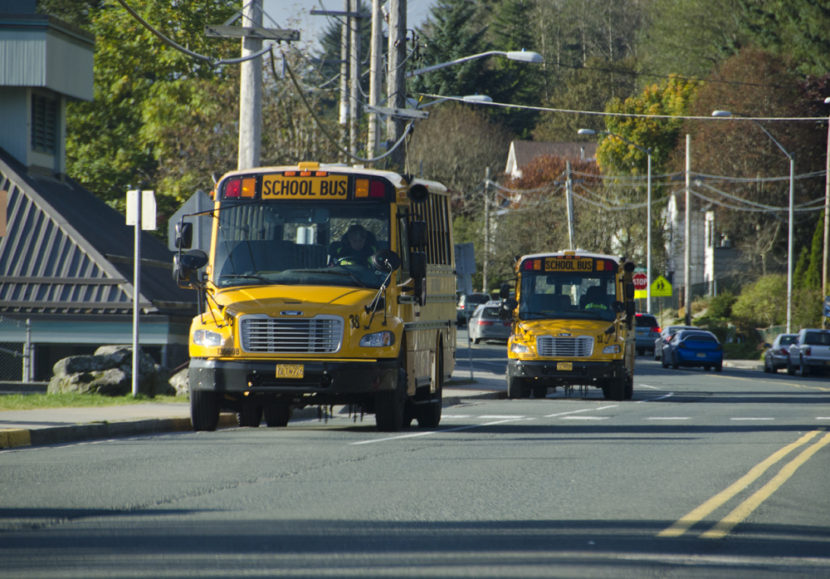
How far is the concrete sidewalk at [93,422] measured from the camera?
48.9ft

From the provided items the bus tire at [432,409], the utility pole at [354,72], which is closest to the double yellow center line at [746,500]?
the bus tire at [432,409]

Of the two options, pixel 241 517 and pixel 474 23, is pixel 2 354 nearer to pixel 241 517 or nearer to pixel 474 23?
pixel 241 517

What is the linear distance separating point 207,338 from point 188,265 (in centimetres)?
86

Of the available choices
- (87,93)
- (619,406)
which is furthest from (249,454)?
(87,93)

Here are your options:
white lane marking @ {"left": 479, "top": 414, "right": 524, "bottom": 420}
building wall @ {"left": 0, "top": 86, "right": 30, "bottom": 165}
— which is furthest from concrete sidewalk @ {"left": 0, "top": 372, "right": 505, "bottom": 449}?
building wall @ {"left": 0, "top": 86, "right": 30, "bottom": 165}

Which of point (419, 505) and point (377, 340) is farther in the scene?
point (377, 340)

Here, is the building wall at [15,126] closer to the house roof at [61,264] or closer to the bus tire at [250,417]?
the house roof at [61,264]

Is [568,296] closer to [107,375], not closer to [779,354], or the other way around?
[107,375]

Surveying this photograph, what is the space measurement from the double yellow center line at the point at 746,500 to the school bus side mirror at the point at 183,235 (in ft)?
22.4

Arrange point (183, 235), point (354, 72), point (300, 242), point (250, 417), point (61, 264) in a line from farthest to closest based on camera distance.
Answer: point (354, 72), point (61, 264), point (250, 417), point (300, 242), point (183, 235)

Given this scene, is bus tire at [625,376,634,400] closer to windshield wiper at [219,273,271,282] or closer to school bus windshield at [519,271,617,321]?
school bus windshield at [519,271,617,321]

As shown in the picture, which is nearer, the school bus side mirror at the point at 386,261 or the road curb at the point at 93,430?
the road curb at the point at 93,430

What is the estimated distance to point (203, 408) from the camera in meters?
15.5

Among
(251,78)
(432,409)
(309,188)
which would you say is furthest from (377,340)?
(251,78)
